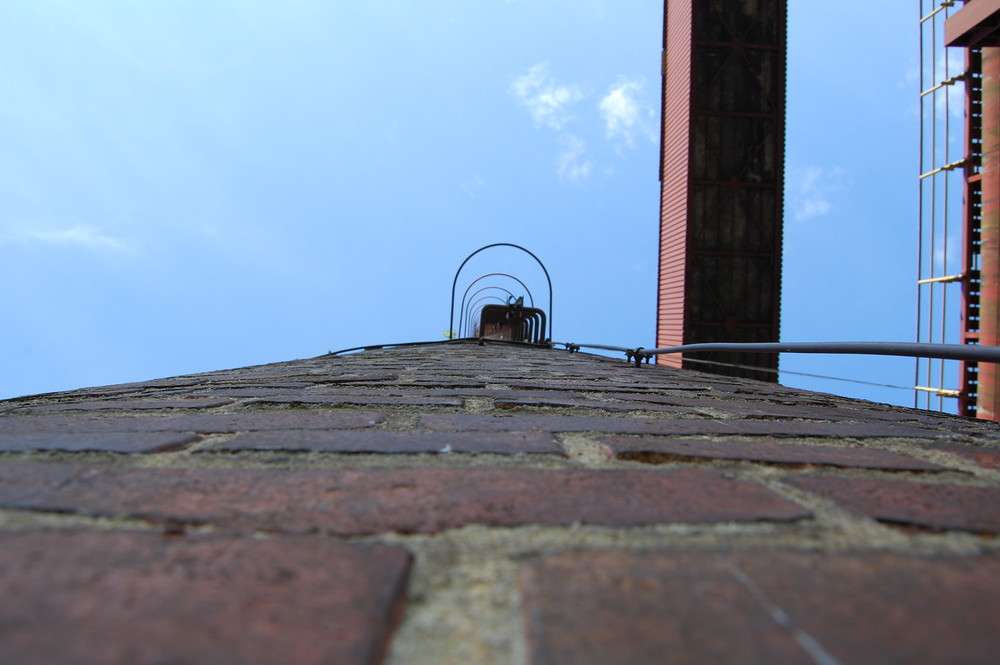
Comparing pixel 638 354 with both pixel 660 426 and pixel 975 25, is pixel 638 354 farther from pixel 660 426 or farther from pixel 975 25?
pixel 975 25

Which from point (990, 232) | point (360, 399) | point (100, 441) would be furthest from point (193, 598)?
point (990, 232)

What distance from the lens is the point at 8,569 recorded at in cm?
55

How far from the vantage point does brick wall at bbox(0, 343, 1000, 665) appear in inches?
18.3

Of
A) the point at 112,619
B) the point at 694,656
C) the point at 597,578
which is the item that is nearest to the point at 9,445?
the point at 112,619

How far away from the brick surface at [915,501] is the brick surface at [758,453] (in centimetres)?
12

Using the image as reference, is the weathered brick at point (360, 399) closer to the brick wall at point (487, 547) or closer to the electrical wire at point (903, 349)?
the brick wall at point (487, 547)

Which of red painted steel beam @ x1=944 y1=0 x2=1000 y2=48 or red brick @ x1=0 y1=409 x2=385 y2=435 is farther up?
red painted steel beam @ x1=944 y1=0 x2=1000 y2=48

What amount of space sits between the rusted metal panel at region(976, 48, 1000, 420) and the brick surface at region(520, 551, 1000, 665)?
8.68 m

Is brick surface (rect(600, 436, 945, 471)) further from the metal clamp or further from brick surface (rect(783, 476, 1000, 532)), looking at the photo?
the metal clamp

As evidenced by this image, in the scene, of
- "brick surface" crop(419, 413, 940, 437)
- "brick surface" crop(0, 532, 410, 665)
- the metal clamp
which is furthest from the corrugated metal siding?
"brick surface" crop(0, 532, 410, 665)

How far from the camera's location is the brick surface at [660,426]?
1.28 meters

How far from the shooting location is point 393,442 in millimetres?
1094

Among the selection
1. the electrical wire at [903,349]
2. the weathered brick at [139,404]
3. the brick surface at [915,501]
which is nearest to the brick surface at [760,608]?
the brick surface at [915,501]

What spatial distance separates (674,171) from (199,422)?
33.4 feet
